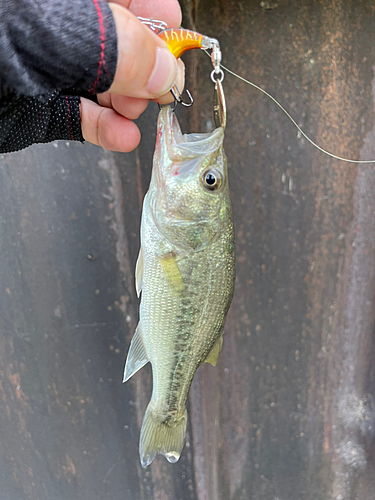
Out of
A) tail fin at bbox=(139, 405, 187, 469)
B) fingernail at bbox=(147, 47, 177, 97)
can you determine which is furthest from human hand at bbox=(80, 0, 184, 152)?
tail fin at bbox=(139, 405, 187, 469)

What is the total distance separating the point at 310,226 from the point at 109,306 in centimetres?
96

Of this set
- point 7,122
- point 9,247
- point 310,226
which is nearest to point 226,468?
point 310,226

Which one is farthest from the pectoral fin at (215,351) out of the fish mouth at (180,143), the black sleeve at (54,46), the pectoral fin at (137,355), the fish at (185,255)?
the black sleeve at (54,46)

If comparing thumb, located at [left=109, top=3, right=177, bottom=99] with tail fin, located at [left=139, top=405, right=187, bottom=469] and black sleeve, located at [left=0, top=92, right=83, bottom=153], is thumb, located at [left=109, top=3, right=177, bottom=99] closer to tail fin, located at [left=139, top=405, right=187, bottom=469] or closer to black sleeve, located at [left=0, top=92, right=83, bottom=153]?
black sleeve, located at [left=0, top=92, right=83, bottom=153]

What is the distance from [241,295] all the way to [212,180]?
69 centimetres

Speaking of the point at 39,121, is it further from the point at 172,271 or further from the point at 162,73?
the point at 172,271

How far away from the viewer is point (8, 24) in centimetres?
66

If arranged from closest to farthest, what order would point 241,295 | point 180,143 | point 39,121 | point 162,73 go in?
point 162,73 < point 180,143 < point 39,121 < point 241,295

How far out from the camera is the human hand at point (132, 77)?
28.9 inches

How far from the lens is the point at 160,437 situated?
1171mm

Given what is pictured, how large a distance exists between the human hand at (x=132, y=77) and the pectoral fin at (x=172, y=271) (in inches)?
16.2

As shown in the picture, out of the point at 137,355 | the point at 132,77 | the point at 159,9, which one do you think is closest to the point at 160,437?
the point at 137,355

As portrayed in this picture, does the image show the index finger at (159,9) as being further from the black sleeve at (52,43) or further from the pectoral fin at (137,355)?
the pectoral fin at (137,355)

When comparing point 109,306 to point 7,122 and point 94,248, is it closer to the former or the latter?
point 94,248
